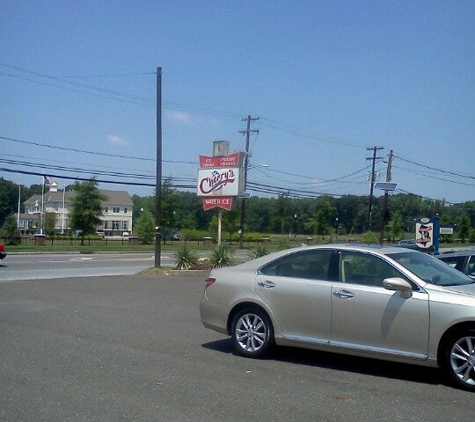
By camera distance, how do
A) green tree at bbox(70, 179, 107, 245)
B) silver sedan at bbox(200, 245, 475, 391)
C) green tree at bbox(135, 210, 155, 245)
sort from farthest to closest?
green tree at bbox(135, 210, 155, 245), green tree at bbox(70, 179, 107, 245), silver sedan at bbox(200, 245, 475, 391)

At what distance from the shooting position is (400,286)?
765cm

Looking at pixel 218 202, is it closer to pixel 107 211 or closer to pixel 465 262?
pixel 465 262

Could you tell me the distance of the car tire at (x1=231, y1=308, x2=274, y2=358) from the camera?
8.84 metres

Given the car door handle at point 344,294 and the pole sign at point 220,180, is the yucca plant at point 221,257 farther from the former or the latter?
the car door handle at point 344,294

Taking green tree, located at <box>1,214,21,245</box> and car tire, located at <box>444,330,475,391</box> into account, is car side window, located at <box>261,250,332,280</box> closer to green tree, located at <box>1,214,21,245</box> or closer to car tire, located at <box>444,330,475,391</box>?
car tire, located at <box>444,330,475,391</box>

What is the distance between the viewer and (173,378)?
770 cm

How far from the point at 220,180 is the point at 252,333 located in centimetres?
2307

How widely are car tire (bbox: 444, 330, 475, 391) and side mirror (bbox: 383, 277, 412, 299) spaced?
2.26ft

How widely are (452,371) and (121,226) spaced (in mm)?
110456

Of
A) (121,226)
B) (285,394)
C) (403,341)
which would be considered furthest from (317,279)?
(121,226)

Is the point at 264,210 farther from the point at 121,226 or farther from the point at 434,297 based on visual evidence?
the point at 434,297

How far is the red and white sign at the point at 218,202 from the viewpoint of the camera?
31.8 meters

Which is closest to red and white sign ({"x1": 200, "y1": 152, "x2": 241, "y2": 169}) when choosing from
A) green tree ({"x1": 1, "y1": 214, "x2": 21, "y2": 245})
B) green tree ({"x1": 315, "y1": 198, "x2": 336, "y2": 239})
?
green tree ({"x1": 1, "y1": 214, "x2": 21, "y2": 245})

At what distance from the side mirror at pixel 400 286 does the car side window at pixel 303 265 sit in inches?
40.3
